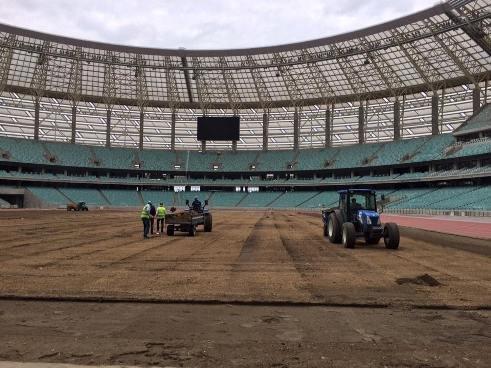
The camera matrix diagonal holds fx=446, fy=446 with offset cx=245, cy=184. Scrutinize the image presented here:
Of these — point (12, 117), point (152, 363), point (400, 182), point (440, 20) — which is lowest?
point (152, 363)

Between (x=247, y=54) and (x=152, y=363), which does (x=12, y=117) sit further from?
(x=152, y=363)

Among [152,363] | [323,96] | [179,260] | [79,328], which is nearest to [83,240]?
[179,260]

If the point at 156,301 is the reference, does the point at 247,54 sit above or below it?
above

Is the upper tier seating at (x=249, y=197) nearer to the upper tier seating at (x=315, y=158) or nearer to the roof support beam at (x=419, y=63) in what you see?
the upper tier seating at (x=315, y=158)

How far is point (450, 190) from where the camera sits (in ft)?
195

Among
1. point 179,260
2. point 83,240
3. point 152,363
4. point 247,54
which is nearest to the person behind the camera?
point 152,363

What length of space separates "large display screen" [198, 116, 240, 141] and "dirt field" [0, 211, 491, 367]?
2619 inches

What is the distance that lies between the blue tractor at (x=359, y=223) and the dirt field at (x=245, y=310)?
2612 mm

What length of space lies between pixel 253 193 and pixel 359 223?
222 feet

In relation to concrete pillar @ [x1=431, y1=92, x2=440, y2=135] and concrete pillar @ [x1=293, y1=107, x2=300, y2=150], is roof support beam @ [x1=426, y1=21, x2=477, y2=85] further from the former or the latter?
concrete pillar @ [x1=293, y1=107, x2=300, y2=150]

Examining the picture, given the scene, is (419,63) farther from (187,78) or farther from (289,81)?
(187,78)

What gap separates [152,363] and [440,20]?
56.4 metres

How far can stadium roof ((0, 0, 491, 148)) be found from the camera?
2154 inches

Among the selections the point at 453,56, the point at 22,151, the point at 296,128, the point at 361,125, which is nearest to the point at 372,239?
the point at 453,56
